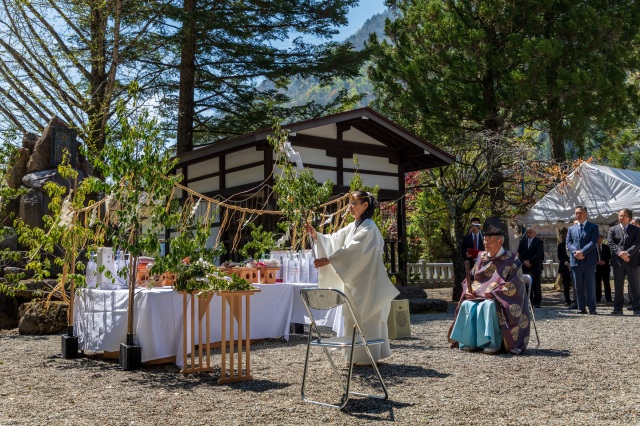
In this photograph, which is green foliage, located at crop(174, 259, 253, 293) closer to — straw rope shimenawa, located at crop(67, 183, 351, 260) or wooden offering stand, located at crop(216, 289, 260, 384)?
wooden offering stand, located at crop(216, 289, 260, 384)

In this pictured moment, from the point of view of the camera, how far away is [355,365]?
20.7 feet

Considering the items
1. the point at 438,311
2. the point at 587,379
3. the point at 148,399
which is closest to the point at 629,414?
the point at 587,379

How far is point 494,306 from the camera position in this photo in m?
7.11

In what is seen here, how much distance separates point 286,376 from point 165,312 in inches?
59.7

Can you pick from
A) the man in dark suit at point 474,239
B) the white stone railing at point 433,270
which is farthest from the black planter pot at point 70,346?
the white stone railing at point 433,270

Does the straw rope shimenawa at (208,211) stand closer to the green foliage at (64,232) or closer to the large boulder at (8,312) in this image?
the green foliage at (64,232)

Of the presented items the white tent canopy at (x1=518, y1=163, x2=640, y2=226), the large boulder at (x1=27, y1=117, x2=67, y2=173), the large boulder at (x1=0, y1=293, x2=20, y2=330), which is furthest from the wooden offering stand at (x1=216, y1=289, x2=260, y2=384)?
the white tent canopy at (x1=518, y1=163, x2=640, y2=226)

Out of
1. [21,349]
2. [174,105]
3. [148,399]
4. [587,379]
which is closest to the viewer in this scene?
[148,399]

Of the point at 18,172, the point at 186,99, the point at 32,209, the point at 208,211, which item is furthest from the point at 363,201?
the point at 186,99

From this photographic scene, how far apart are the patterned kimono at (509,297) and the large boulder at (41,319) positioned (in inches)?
239

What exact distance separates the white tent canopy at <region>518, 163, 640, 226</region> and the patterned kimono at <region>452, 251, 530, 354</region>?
23.7 feet

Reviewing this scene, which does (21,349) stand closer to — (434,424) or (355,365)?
(355,365)

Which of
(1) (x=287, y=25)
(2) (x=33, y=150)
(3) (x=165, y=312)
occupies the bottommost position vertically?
(3) (x=165, y=312)

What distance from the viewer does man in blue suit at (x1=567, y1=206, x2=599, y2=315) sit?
435 inches
